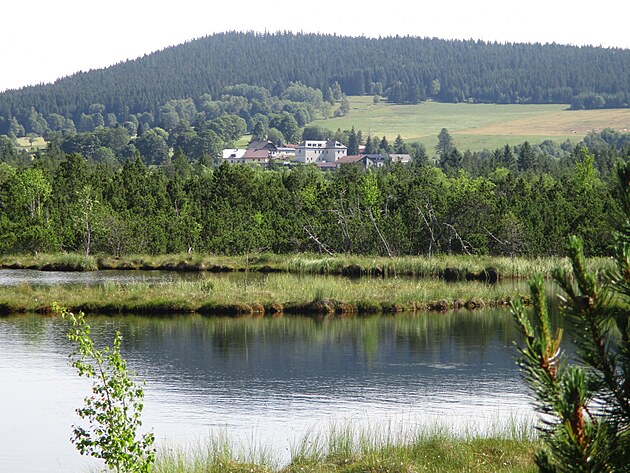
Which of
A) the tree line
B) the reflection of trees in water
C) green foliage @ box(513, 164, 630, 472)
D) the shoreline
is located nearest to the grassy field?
green foliage @ box(513, 164, 630, 472)

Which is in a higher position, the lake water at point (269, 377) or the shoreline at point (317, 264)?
the lake water at point (269, 377)

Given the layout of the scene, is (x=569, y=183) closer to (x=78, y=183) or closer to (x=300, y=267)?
(x=300, y=267)

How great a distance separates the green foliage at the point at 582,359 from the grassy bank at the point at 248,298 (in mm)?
40063

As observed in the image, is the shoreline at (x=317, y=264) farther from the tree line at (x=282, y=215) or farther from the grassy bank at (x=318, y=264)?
the tree line at (x=282, y=215)

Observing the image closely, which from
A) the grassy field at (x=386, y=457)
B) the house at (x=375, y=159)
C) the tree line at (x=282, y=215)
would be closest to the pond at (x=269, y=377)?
the grassy field at (x=386, y=457)

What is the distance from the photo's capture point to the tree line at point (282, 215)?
227 ft

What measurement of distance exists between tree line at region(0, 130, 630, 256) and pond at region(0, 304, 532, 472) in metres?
23.7

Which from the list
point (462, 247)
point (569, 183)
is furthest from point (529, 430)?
point (569, 183)

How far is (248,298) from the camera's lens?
45.8 metres

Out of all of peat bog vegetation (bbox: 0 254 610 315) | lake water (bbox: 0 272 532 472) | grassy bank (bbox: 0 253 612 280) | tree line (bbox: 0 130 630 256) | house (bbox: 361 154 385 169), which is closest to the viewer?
lake water (bbox: 0 272 532 472)

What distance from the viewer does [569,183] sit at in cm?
8138

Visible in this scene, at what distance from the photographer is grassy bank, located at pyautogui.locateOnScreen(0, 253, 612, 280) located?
194ft

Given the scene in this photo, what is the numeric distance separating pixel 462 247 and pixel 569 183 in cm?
1794

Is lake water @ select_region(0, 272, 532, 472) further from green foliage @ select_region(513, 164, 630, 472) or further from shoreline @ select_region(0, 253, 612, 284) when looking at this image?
green foliage @ select_region(513, 164, 630, 472)
